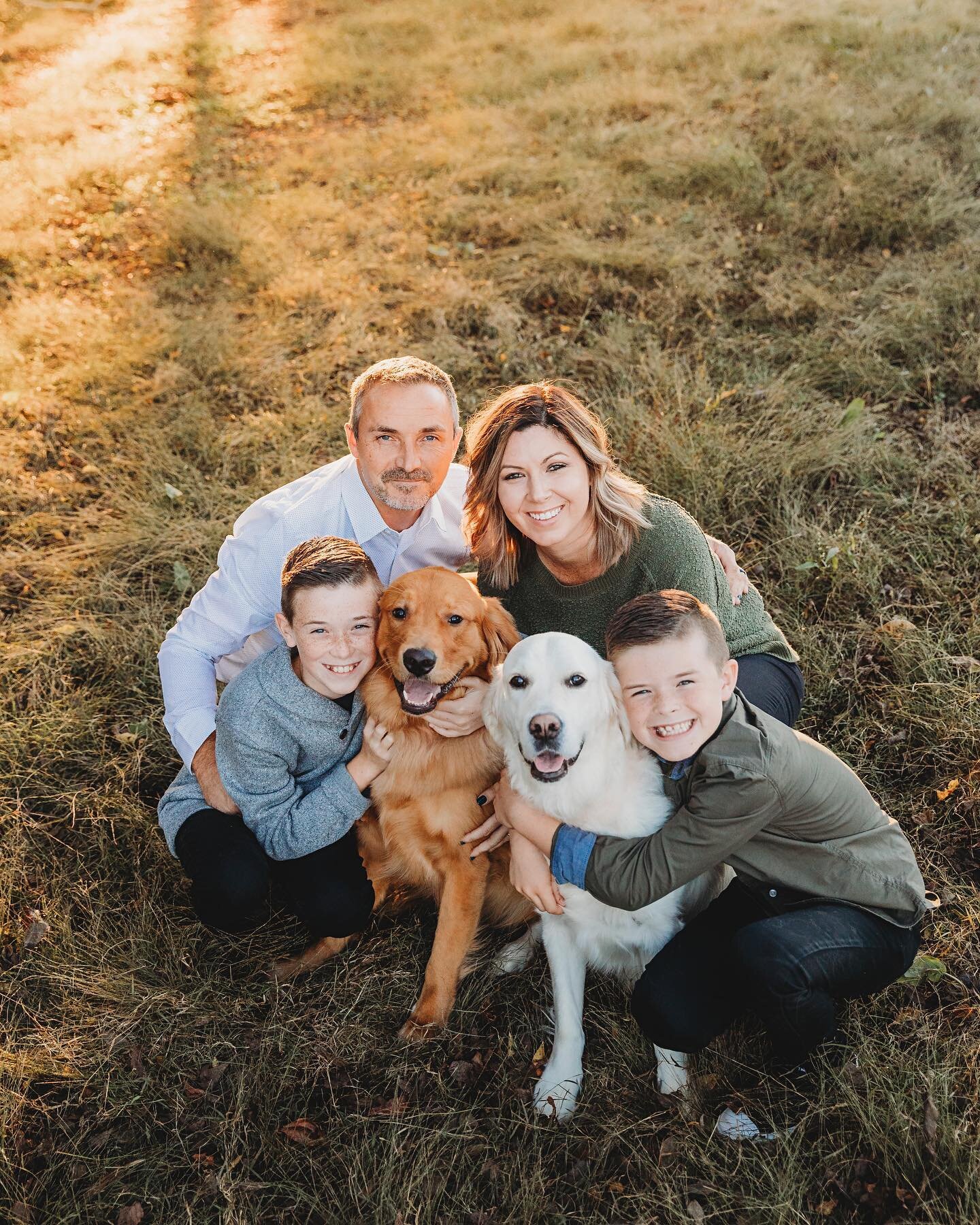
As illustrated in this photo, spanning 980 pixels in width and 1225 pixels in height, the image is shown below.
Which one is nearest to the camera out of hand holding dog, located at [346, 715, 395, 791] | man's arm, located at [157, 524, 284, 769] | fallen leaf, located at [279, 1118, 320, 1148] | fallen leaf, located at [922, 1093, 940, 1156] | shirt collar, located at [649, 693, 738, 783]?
fallen leaf, located at [922, 1093, 940, 1156]

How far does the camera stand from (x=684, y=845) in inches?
86.0

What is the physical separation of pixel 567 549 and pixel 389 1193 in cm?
196

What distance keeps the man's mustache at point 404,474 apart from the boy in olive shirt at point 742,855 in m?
1.15

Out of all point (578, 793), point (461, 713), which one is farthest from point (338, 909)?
point (578, 793)

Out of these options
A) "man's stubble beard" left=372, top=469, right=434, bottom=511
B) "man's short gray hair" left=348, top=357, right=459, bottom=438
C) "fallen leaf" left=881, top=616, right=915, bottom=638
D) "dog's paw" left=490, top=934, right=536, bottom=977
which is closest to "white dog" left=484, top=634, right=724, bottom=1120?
"dog's paw" left=490, top=934, right=536, bottom=977

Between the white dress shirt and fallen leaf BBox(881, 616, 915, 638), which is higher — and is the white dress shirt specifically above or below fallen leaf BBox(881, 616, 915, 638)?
above

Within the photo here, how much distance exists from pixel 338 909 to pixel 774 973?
1.38 metres

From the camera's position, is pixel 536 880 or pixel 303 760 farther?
pixel 303 760

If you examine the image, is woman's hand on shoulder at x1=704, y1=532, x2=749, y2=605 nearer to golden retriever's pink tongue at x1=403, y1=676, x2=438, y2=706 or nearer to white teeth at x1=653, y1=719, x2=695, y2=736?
white teeth at x1=653, y1=719, x2=695, y2=736

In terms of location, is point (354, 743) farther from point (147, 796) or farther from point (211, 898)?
point (147, 796)

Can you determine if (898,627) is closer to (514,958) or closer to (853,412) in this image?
(853,412)

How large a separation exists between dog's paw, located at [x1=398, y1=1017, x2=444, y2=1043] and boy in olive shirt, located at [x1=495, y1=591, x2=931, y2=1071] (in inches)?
27.1

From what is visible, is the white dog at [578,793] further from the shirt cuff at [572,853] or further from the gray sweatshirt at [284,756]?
the gray sweatshirt at [284,756]

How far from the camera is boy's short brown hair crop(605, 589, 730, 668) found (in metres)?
2.17
